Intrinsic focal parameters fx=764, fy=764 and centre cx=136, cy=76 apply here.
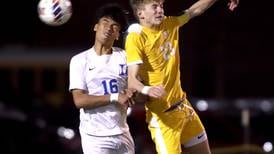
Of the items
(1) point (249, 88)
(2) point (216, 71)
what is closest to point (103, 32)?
(2) point (216, 71)

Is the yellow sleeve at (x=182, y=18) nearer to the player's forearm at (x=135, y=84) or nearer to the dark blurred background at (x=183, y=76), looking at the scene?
the player's forearm at (x=135, y=84)

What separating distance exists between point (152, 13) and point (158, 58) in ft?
1.14

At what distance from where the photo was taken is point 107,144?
5898 mm

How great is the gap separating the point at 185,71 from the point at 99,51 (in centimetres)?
1237

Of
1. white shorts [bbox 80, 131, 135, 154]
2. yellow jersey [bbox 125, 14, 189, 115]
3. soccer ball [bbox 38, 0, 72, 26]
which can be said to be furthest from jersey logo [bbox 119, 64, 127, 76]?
soccer ball [bbox 38, 0, 72, 26]

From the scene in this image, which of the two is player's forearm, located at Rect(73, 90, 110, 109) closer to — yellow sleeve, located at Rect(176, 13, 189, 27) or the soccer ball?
the soccer ball

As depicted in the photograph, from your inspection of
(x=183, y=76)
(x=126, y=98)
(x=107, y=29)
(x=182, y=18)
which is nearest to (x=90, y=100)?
(x=126, y=98)

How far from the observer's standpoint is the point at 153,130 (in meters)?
5.95

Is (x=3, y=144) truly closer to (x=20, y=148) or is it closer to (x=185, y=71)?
(x=20, y=148)

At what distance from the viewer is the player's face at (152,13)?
5816 mm

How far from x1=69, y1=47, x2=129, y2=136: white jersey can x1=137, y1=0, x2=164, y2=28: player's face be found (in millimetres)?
350

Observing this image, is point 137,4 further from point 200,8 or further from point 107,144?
point 107,144

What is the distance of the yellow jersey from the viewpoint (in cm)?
580

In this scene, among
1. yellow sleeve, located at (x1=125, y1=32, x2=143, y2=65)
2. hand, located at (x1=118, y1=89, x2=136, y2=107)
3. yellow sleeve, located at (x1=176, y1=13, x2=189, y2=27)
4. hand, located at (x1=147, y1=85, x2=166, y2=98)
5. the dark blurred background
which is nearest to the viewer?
hand, located at (x1=147, y1=85, x2=166, y2=98)
